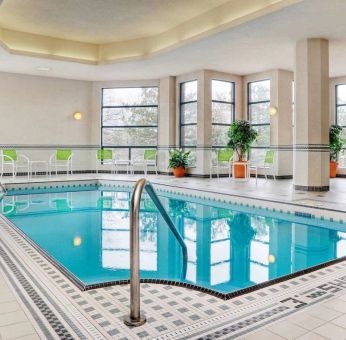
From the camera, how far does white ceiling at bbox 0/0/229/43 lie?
6.74m

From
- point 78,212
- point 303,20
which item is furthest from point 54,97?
point 303,20

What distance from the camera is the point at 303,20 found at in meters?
6.06

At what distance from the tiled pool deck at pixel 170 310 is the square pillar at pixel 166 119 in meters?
8.41

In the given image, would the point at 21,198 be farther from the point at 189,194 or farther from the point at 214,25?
the point at 214,25

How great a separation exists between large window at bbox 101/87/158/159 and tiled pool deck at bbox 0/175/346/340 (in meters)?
8.86

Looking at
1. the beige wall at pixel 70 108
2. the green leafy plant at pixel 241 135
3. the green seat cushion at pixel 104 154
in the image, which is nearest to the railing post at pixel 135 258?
the green leafy plant at pixel 241 135

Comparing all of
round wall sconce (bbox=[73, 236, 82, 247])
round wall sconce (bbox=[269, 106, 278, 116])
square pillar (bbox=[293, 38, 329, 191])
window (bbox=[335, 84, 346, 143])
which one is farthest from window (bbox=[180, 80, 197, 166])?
round wall sconce (bbox=[73, 236, 82, 247])

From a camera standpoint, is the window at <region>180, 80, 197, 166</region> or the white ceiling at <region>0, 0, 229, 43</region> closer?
the white ceiling at <region>0, 0, 229, 43</region>

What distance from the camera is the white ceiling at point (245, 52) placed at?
233 inches

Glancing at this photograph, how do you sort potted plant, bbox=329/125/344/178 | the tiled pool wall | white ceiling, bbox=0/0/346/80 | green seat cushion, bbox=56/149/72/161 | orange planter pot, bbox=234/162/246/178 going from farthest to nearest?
green seat cushion, bbox=56/149/72/161 < potted plant, bbox=329/125/344/178 < orange planter pot, bbox=234/162/246/178 < white ceiling, bbox=0/0/346/80 < the tiled pool wall

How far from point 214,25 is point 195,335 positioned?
20.6 ft

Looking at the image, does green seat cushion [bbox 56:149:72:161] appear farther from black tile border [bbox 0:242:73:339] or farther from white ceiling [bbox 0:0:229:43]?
black tile border [bbox 0:242:73:339]

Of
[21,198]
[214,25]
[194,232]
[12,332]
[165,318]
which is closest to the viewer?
[12,332]

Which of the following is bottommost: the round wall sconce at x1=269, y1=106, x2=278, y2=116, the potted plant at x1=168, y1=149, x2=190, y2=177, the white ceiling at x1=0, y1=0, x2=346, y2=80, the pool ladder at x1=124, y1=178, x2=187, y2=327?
the pool ladder at x1=124, y1=178, x2=187, y2=327
